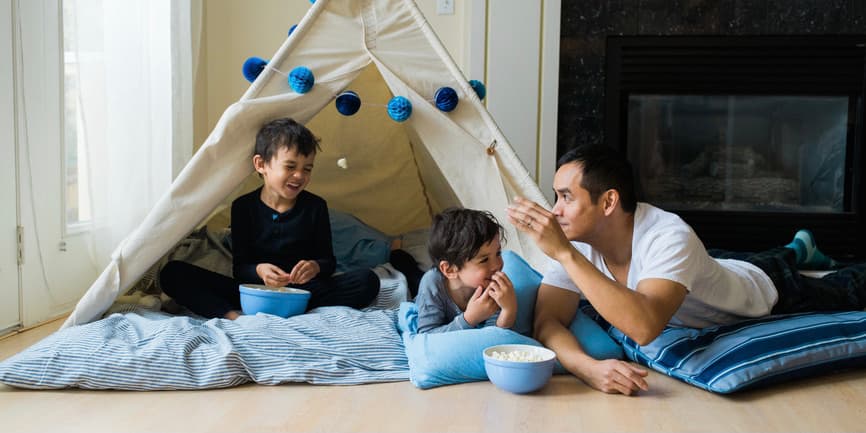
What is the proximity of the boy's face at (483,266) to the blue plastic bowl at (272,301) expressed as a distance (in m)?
0.51

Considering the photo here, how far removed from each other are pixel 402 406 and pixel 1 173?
1.33 metres

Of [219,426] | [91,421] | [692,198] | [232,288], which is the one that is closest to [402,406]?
[219,426]

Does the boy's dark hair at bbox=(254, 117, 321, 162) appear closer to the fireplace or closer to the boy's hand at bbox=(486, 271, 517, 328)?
the boy's hand at bbox=(486, 271, 517, 328)

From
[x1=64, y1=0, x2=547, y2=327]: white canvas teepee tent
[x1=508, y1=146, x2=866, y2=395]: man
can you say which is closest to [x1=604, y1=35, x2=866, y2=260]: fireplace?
[x1=64, y1=0, x2=547, y2=327]: white canvas teepee tent

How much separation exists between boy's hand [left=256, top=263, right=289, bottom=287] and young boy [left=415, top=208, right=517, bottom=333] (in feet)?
1.49

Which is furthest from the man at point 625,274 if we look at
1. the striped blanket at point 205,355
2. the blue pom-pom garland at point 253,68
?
the blue pom-pom garland at point 253,68

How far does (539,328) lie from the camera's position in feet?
6.44

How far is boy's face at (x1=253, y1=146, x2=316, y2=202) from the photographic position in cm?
230

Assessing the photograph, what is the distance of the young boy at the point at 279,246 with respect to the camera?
230 cm

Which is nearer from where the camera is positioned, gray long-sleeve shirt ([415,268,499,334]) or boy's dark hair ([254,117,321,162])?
gray long-sleeve shirt ([415,268,499,334])

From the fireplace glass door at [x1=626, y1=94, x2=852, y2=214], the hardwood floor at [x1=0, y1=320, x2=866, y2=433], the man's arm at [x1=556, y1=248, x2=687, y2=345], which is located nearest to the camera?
the hardwood floor at [x1=0, y1=320, x2=866, y2=433]

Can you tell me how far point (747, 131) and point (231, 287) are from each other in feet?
7.81

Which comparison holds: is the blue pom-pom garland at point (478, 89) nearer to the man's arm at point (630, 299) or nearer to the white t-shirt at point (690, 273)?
the white t-shirt at point (690, 273)

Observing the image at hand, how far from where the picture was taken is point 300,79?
229 cm
